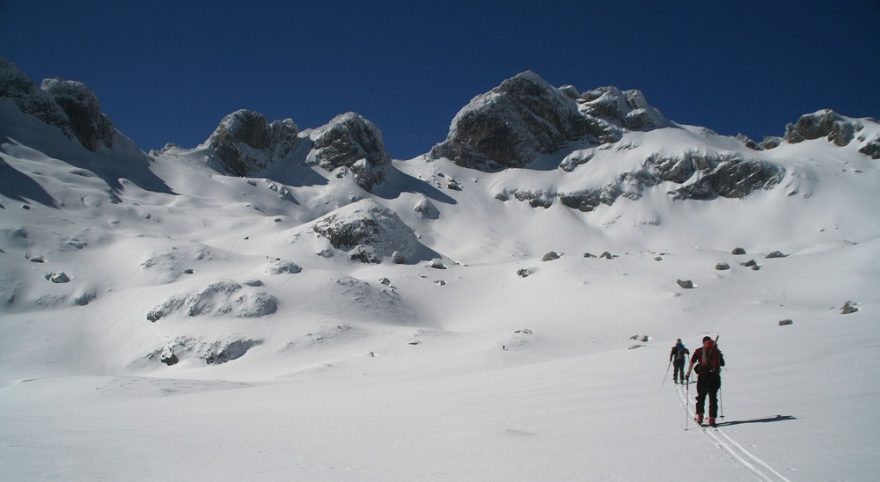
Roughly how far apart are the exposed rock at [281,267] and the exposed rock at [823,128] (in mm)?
117834

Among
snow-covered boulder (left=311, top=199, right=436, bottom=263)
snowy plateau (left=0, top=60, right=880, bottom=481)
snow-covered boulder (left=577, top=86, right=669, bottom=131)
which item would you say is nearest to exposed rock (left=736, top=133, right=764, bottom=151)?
snowy plateau (left=0, top=60, right=880, bottom=481)

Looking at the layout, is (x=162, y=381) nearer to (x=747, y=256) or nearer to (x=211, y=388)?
(x=211, y=388)

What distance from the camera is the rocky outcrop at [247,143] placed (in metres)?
106

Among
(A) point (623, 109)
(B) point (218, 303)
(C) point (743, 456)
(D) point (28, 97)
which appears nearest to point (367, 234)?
(B) point (218, 303)

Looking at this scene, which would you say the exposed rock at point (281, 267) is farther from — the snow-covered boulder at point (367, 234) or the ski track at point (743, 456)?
the ski track at point (743, 456)

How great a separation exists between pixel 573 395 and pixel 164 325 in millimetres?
36656

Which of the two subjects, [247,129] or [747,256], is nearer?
[747,256]

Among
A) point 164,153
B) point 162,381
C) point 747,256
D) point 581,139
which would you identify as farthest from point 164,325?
point 581,139

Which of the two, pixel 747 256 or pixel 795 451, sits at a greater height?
pixel 747 256

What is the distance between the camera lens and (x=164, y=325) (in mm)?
39125

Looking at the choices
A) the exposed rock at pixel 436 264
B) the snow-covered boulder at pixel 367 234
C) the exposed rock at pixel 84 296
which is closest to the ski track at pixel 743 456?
the exposed rock at pixel 436 264

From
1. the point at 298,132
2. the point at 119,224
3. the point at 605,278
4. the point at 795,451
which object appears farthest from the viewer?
the point at 298,132

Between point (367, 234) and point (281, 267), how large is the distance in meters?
14.5

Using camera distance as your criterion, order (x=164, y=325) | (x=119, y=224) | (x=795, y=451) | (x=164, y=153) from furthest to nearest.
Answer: (x=164, y=153)
(x=119, y=224)
(x=164, y=325)
(x=795, y=451)
